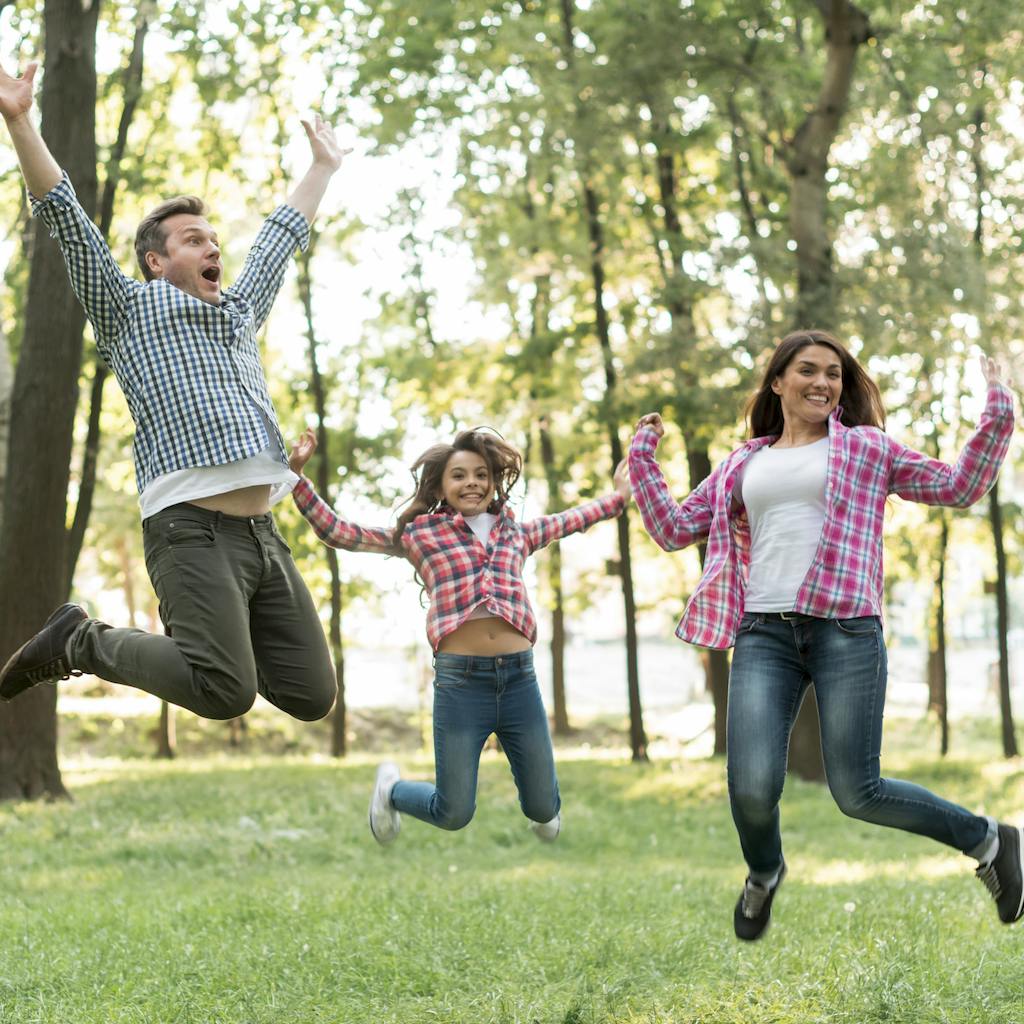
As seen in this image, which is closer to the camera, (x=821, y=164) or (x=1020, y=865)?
(x=1020, y=865)

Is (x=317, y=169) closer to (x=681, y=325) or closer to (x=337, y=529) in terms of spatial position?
(x=337, y=529)

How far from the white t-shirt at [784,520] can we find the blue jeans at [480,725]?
1.19 meters

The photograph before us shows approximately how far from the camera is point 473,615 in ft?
19.6

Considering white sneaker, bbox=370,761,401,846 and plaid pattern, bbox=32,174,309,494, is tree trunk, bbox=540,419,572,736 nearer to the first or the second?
white sneaker, bbox=370,761,401,846

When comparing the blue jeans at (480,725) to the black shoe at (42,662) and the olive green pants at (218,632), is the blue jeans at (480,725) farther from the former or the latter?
the black shoe at (42,662)

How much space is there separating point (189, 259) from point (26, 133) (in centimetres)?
78

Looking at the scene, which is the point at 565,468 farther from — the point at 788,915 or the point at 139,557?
the point at 788,915

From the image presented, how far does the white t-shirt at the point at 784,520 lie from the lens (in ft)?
17.3

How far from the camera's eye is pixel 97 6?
13.4m

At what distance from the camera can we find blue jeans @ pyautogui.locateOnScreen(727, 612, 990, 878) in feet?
16.9

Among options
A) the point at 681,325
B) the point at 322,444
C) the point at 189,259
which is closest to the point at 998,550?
the point at 681,325

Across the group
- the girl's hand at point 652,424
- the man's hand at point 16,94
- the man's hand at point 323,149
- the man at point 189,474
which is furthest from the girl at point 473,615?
the man's hand at point 16,94

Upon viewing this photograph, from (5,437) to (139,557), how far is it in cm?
1373

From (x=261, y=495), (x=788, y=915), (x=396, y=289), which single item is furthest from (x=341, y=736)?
(x=261, y=495)
